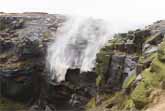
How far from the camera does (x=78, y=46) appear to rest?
174 metres

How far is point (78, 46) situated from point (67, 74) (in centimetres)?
1289

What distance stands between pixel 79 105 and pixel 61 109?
1157 centimetres

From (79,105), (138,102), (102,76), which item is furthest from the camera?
(79,105)

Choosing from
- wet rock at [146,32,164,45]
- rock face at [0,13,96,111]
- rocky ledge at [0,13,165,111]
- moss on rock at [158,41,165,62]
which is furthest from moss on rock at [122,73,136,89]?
rock face at [0,13,96,111]

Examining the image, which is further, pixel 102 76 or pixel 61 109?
pixel 61 109

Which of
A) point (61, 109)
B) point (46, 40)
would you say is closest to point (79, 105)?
point (61, 109)

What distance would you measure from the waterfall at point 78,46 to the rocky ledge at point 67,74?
2927mm

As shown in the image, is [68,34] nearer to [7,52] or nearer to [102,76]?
[7,52]

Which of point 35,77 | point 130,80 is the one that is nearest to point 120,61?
point 130,80

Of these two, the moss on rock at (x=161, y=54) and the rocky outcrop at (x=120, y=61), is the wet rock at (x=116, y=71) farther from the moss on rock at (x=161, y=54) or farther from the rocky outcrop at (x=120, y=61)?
the moss on rock at (x=161, y=54)

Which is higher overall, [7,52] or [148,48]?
[148,48]

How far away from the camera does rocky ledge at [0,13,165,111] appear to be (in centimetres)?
12319

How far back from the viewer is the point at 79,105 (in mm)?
155250

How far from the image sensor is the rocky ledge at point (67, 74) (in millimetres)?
123188
